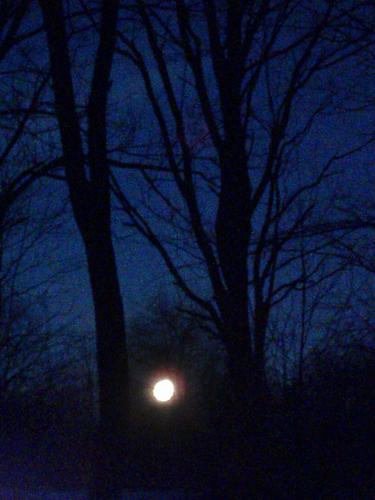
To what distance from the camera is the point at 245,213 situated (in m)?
8.49

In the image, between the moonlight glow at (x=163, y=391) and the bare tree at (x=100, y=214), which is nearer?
the bare tree at (x=100, y=214)

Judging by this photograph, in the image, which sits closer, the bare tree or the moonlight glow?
the bare tree

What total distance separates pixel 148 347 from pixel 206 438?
54.3 feet

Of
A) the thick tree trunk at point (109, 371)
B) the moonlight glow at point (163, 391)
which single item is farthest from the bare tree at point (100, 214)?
the moonlight glow at point (163, 391)

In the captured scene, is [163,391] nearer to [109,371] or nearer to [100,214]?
[109,371]

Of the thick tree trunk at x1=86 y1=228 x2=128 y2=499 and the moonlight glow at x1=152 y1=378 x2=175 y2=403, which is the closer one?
the thick tree trunk at x1=86 y1=228 x2=128 y2=499

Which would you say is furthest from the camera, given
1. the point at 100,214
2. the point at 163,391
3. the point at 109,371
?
the point at 163,391

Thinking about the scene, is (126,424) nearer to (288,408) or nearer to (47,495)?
(47,495)

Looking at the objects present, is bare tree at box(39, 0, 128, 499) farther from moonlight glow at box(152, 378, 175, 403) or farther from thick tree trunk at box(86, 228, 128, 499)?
moonlight glow at box(152, 378, 175, 403)

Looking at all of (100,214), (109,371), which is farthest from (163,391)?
(100,214)

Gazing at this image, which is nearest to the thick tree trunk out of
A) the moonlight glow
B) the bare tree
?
the bare tree

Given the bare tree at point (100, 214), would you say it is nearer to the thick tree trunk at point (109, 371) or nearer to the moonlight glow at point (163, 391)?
the thick tree trunk at point (109, 371)

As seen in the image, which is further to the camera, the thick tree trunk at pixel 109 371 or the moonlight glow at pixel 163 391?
the moonlight glow at pixel 163 391

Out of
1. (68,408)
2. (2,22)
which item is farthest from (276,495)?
(68,408)
